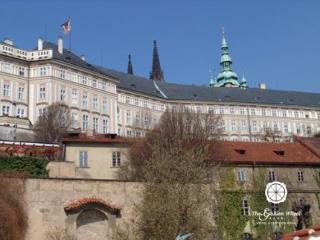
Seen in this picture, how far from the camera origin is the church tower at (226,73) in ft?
466

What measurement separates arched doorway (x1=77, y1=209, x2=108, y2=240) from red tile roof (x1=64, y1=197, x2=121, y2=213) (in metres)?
0.52

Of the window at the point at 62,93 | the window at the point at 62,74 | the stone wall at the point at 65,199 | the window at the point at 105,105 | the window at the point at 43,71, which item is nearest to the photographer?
the stone wall at the point at 65,199

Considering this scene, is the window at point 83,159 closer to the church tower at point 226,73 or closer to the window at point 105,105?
the window at point 105,105

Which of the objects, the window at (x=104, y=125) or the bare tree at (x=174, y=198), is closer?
the bare tree at (x=174, y=198)

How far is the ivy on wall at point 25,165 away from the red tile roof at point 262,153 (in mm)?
15856

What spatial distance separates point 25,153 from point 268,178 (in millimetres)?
20452

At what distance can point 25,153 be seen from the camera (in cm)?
4272

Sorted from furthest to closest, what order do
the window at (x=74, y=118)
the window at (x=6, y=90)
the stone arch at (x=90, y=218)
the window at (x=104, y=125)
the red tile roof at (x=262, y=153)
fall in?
the window at (x=104, y=125), the window at (x=74, y=118), the window at (x=6, y=90), the red tile roof at (x=262, y=153), the stone arch at (x=90, y=218)

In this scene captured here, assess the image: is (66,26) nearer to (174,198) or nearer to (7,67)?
(7,67)

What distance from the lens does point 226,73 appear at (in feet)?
474

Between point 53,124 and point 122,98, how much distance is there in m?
33.0

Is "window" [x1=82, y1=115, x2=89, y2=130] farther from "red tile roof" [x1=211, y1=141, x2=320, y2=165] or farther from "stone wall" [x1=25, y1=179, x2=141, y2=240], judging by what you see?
"stone wall" [x1=25, y1=179, x2=141, y2=240]

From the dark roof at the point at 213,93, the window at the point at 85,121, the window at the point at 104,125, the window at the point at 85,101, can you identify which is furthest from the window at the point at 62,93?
the dark roof at the point at 213,93

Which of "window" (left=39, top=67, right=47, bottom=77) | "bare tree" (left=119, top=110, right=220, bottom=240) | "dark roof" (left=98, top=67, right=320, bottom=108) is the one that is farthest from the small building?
"dark roof" (left=98, top=67, right=320, bottom=108)
